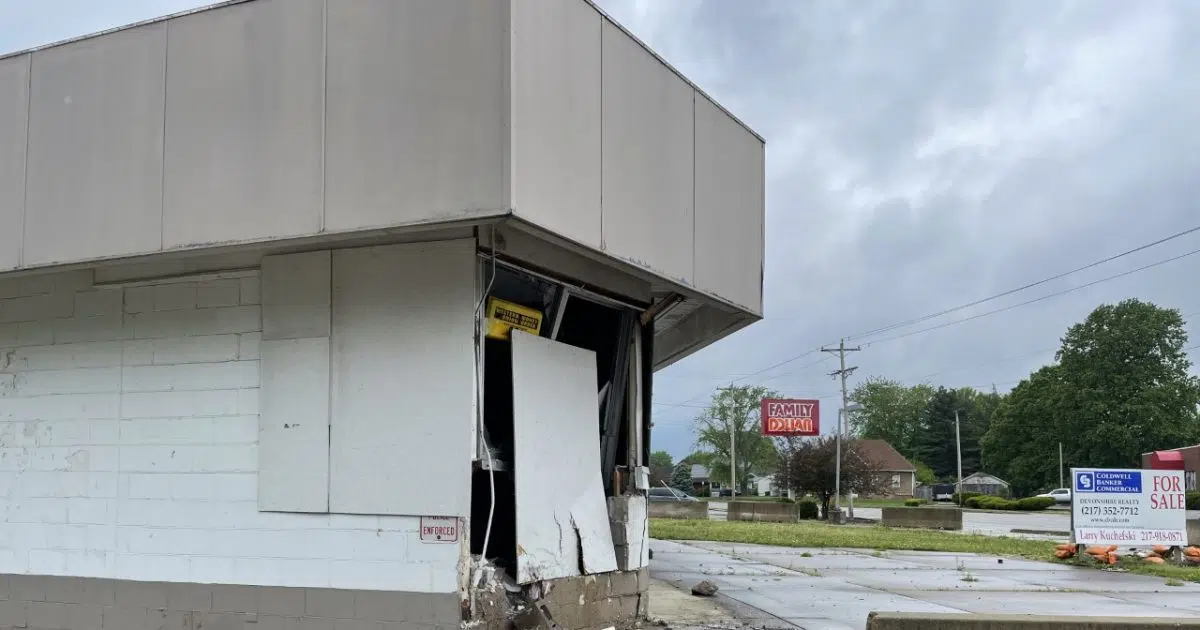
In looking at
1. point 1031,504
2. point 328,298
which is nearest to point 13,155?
point 328,298

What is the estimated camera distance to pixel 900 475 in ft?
343

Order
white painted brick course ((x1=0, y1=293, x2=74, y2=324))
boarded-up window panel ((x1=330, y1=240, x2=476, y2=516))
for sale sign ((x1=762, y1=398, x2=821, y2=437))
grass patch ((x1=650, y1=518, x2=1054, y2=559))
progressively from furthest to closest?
for sale sign ((x1=762, y1=398, x2=821, y2=437)) < grass patch ((x1=650, y1=518, x2=1054, y2=559)) < white painted brick course ((x1=0, y1=293, x2=74, y2=324)) < boarded-up window panel ((x1=330, y1=240, x2=476, y2=516))

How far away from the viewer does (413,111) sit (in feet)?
23.9

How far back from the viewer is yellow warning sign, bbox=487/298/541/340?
856cm

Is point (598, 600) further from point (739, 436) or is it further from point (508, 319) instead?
point (739, 436)

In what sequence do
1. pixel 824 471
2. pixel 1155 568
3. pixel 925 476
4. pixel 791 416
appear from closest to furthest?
pixel 1155 568 → pixel 824 471 → pixel 791 416 → pixel 925 476

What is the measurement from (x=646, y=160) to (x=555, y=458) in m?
2.76

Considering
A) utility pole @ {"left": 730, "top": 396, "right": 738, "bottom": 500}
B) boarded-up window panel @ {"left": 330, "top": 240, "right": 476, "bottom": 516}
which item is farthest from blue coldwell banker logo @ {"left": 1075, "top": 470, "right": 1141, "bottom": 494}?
utility pole @ {"left": 730, "top": 396, "right": 738, "bottom": 500}

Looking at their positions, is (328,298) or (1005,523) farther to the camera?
(1005,523)

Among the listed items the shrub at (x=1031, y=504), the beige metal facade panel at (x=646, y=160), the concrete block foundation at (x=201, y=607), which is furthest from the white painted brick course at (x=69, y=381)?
the shrub at (x=1031, y=504)

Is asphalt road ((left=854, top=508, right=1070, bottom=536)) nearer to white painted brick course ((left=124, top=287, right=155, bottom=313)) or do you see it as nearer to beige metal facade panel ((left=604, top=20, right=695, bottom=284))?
beige metal facade panel ((left=604, top=20, right=695, bottom=284))

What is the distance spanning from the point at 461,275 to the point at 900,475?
103551mm

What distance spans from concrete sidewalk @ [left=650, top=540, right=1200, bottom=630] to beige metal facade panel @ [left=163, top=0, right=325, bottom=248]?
245 inches

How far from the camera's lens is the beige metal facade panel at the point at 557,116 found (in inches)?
279
